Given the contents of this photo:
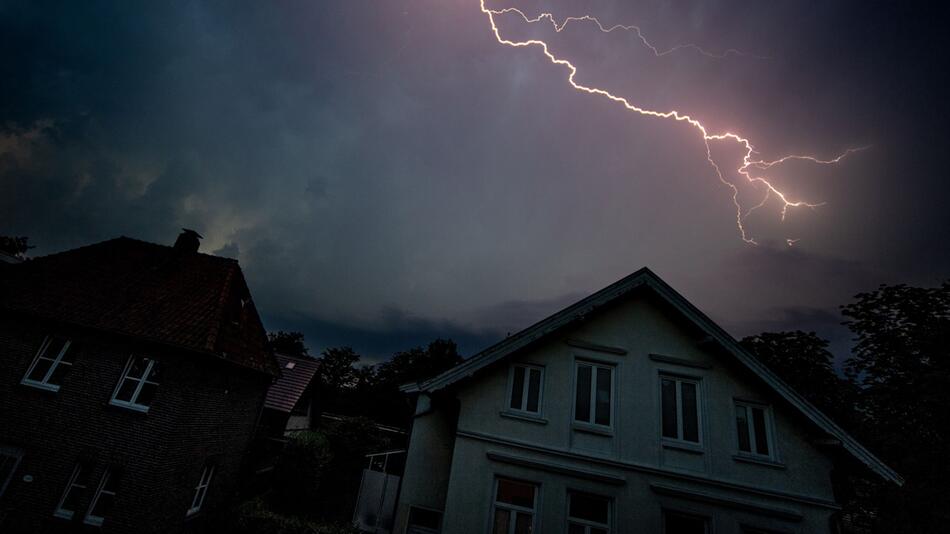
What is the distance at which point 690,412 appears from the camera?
400 inches

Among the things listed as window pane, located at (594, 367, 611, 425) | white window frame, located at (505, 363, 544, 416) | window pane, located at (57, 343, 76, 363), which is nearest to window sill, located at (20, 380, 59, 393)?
window pane, located at (57, 343, 76, 363)

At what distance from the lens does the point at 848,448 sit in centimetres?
906

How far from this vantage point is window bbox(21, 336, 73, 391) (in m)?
12.7

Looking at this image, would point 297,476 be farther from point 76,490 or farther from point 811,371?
point 811,371

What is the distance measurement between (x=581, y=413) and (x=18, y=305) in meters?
21.3

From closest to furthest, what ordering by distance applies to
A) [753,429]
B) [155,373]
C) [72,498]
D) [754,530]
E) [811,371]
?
[754,530] → [753,429] → [72,498] → [155,373] → [811,371]

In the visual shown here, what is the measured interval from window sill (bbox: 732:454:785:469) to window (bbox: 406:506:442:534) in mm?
8553

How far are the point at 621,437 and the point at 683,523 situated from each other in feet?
8.55

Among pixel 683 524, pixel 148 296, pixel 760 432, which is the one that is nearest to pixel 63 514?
pixel 148 296

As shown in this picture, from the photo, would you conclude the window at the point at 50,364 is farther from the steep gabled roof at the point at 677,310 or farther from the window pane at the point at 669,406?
the window pane at the point at 669,406

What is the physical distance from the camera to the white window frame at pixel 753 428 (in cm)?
959

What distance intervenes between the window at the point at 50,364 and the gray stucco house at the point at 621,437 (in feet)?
45.3

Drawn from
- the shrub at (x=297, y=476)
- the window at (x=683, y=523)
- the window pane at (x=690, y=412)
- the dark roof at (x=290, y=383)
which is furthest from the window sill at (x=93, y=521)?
the window pane at (x=690, y=412)

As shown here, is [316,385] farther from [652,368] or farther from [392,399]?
[652,368]
